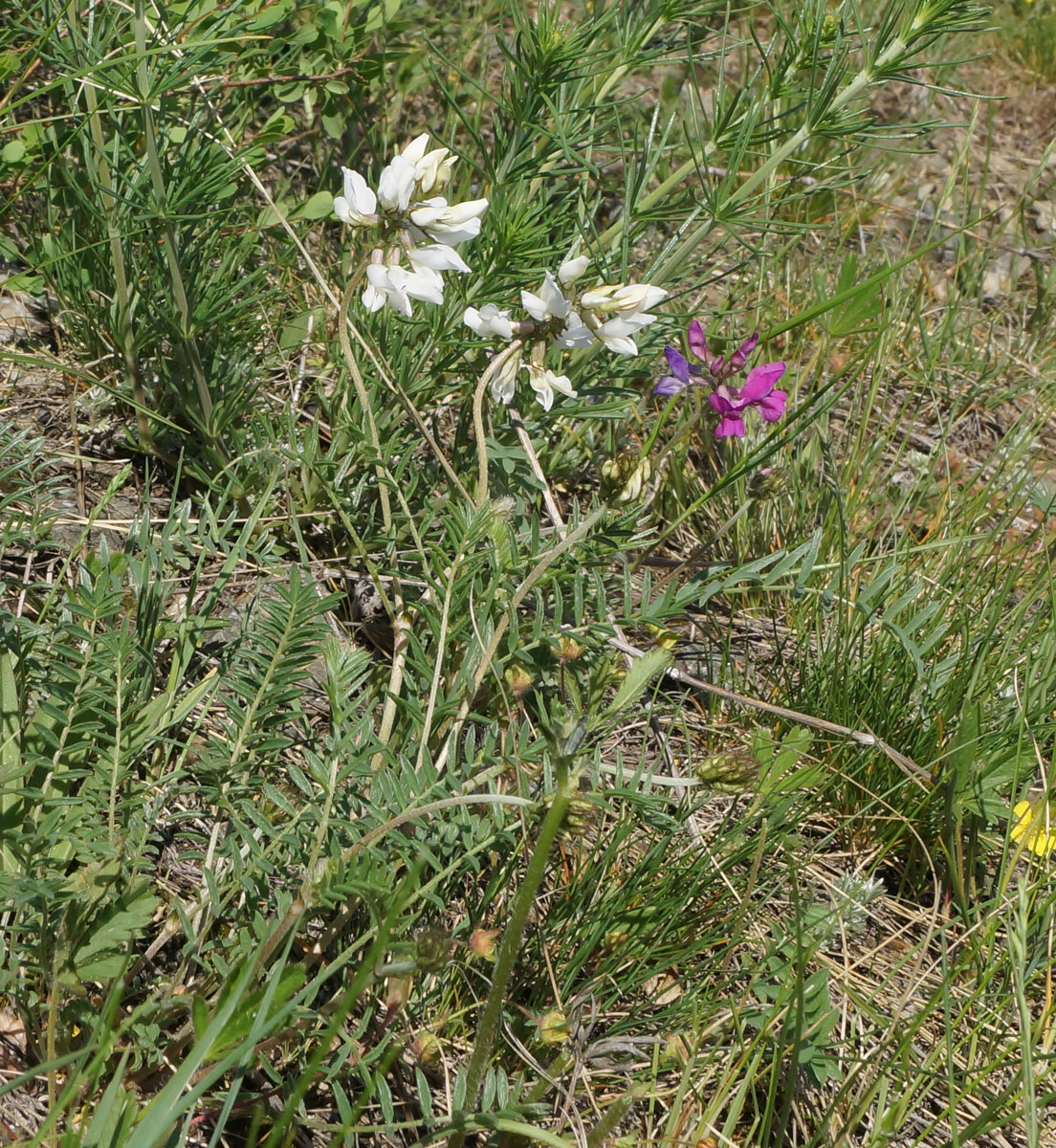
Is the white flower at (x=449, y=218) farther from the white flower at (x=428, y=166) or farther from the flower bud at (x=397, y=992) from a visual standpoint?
the flower bud at (x=397, y=992)

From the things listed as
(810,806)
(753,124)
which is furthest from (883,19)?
(810,806)

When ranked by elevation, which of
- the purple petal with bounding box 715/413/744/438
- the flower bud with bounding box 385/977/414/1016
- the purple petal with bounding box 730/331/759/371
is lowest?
the flower bud with bounding box 385/977/414/1016

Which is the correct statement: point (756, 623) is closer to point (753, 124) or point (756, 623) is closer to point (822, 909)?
point (822, 909)

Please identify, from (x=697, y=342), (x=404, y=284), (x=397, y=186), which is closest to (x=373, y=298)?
(x=404, y=284)

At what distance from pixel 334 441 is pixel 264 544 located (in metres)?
0.24

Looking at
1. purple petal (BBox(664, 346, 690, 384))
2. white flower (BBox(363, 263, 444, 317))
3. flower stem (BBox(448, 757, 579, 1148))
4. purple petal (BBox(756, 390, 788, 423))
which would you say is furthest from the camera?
purple petal (BBox(756, 390, 788, 423))

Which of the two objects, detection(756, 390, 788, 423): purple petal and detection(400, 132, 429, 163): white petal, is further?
detection(756, 390, 788, 423): purple petal

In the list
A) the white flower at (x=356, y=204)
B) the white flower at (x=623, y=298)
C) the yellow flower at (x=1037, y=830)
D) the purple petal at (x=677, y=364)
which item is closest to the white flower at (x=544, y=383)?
the white flower at (x=623, y=298)

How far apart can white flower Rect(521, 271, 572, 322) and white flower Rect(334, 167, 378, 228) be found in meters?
0.25

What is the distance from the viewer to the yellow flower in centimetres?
184

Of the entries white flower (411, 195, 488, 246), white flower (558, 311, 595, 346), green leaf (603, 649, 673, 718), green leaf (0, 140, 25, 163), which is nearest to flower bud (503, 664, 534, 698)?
green leaf (603, 649, 673, 718)

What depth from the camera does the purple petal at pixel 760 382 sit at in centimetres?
218

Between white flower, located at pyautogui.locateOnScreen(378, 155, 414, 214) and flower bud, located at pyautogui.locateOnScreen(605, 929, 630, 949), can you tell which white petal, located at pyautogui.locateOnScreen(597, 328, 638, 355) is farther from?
flower bud, located at pyautogui.locateOnScreen(605, 929, 630, 949)

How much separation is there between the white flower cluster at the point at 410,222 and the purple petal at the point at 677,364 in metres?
0.60
